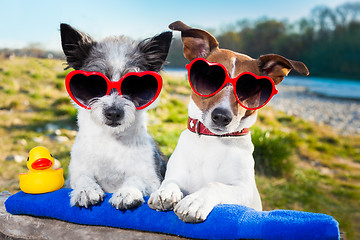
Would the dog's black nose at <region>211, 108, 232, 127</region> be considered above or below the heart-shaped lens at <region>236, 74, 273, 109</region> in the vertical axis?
below

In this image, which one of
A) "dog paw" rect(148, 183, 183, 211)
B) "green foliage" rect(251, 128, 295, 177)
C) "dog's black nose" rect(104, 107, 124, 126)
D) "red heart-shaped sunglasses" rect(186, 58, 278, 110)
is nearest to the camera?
"dog paw" rect(148, 183, 183, 211)

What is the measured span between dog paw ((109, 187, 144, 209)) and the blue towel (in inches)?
1.4

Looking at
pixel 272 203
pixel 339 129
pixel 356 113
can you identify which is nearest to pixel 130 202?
pixel 272 203

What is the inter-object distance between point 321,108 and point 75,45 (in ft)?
43.1

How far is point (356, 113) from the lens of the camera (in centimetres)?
1424

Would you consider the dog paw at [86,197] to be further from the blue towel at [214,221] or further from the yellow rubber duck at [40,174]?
the yellow rubber duck at [40,174]

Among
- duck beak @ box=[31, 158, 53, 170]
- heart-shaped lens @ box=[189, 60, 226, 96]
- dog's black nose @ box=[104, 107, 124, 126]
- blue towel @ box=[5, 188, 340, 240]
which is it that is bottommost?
blue towel @ box=[5, 188, 340, 240]

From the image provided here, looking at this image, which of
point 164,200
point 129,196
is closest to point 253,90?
point 164,200

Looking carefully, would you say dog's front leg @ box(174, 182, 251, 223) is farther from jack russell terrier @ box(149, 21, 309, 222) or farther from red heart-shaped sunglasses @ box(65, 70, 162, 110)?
red heart-shaped sunglasses @ box(65, 70, 162, 110)

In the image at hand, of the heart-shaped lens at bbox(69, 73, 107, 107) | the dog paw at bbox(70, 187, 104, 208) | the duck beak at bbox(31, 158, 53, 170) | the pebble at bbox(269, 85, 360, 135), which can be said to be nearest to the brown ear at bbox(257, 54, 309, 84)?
the heart-shaped lens at bbox(69, 73, 107, 107)

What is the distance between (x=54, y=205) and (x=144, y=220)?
74cm

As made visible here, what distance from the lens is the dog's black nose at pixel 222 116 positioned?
2283mm

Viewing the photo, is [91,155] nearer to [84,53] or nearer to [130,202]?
[130,202]

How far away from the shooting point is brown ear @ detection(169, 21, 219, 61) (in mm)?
2441
